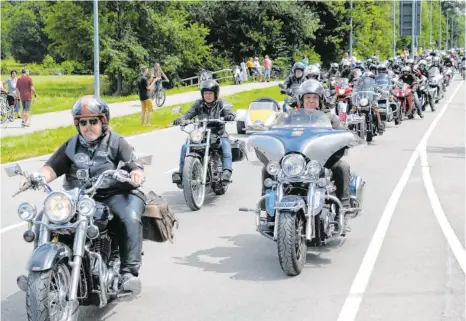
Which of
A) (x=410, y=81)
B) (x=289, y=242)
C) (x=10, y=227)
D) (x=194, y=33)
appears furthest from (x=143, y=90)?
(x=194, y=33)

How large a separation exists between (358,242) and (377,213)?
1734mm

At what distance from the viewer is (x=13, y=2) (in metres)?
135

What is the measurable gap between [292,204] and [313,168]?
44 cm

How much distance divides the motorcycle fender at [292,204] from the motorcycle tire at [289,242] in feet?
0.17

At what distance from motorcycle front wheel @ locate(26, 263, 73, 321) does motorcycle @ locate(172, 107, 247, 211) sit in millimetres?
5300

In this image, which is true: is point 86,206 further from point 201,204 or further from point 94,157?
point 201,204

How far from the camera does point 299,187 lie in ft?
26.0

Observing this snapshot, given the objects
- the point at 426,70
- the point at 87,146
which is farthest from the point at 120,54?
the point at 87,146

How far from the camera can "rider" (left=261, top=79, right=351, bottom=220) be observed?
28.0ft

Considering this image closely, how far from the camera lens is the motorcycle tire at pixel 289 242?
7.34 metres

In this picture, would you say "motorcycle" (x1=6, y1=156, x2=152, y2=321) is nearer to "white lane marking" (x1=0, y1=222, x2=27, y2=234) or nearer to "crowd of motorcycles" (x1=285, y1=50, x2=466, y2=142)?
"white lane marking" (x1=0, y1=222, x2=27, y2=234)

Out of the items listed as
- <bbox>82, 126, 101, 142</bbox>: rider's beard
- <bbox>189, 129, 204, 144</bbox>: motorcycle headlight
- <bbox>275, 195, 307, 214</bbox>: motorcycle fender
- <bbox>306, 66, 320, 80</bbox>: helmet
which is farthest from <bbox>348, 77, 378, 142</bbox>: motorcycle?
<bbox>82, 126, 101, 142</bbox>: rider's beard

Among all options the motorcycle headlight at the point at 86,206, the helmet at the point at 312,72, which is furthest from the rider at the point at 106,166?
the helmet at the point at 312,72

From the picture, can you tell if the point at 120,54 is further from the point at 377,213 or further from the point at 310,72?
the point at 377,213
